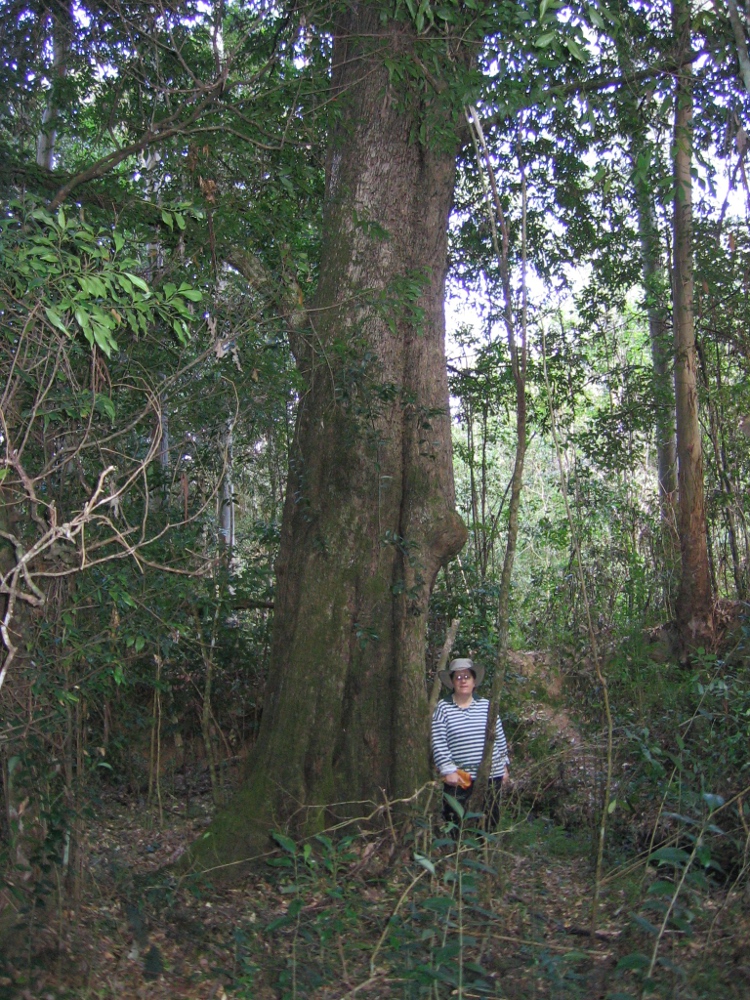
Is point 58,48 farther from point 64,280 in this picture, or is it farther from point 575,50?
point 575,50

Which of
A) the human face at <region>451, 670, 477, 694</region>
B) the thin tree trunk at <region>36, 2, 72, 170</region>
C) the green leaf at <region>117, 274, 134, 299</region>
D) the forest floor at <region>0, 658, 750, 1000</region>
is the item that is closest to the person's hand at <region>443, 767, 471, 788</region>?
the forest floor at <region>0, 658, 750, 1000</region>

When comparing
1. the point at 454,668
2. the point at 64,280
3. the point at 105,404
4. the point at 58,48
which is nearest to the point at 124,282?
the point at 64,280

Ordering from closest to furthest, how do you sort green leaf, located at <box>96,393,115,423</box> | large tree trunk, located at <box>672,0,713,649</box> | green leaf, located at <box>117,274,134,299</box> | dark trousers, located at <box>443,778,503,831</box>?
green leaf, located at <box>117,274,134,299</box> → green leaf, located at <box>96,393,115,423</box> → dark trousers, located at <box>443,778,503,831</box> → large tree trunk, located at <box>672,0,713,649</box>

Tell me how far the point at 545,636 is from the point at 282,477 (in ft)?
13.6

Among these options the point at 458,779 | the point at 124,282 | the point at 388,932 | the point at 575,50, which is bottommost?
the point at 388,932

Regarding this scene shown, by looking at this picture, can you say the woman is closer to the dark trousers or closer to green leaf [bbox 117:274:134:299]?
the dark trousers

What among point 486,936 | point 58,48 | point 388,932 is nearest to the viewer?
point 486,936

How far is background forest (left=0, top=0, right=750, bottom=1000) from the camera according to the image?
15.2 feet

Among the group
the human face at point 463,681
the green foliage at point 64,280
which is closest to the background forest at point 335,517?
the green foliage at point 64,280

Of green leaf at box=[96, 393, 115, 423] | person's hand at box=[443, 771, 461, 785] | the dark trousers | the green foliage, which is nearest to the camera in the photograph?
the green foliage

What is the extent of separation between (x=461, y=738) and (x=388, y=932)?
2.42 meters

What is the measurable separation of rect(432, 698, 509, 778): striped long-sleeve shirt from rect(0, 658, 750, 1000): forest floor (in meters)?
0.36

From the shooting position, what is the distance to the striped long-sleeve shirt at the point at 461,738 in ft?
22.4

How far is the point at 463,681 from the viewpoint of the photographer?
693 cm
